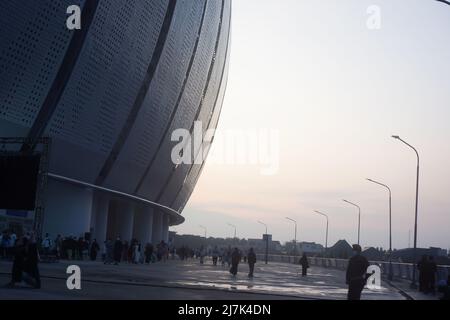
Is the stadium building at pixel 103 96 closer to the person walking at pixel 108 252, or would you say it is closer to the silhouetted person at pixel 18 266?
the person walking at pixel 108 252

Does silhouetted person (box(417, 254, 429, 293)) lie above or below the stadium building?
below

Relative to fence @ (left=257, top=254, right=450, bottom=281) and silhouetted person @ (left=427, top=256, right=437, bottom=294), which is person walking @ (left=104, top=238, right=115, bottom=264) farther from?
silhouetted person @ (left=427, top=256, right=437, bottom=294)

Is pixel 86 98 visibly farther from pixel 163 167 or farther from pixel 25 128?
pixel 163 167

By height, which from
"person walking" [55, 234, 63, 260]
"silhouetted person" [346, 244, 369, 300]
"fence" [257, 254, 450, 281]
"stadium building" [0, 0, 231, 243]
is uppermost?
"stadium building" [0, 0, 231, 243]

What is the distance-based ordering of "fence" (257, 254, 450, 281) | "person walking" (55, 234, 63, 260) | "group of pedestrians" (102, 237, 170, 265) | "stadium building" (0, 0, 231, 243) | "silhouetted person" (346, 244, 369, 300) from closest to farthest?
1. "silhouetted person" (346, 244, 369, 300)
2. "fence" (257, 254, 450, 281)
3. "stadium building" (0, 0, 231, 243)
4. "person walking" (55, 234, 63, 260)
5. "group of pedestrians" (102, 237, 170, 265)

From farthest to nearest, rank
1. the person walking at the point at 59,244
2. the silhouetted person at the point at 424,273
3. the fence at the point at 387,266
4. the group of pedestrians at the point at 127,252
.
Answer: the group of pedestrians at the point at 127,252 → the person walking at the point at 59,244 → the fence at the point at 387,266 → the silhouetted person at the point at 424,273

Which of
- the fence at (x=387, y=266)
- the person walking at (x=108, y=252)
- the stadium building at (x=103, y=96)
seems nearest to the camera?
the fence at (x=387, y=266)

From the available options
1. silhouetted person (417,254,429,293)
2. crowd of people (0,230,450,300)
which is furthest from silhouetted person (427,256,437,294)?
silhouetted person (417,254,429,293)

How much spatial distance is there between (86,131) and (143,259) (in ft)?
32.4

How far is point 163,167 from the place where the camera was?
45.7m

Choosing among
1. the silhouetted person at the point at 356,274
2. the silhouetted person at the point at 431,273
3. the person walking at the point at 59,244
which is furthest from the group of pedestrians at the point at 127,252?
the silhouetted person at the point at 356,274

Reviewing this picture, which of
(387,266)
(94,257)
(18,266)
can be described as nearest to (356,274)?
(18,266)

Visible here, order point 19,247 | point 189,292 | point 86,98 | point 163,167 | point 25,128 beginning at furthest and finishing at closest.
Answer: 1. point 163,167
2. point 86,98
3. point 25,128
4. point 189,292
5. point 19,247
